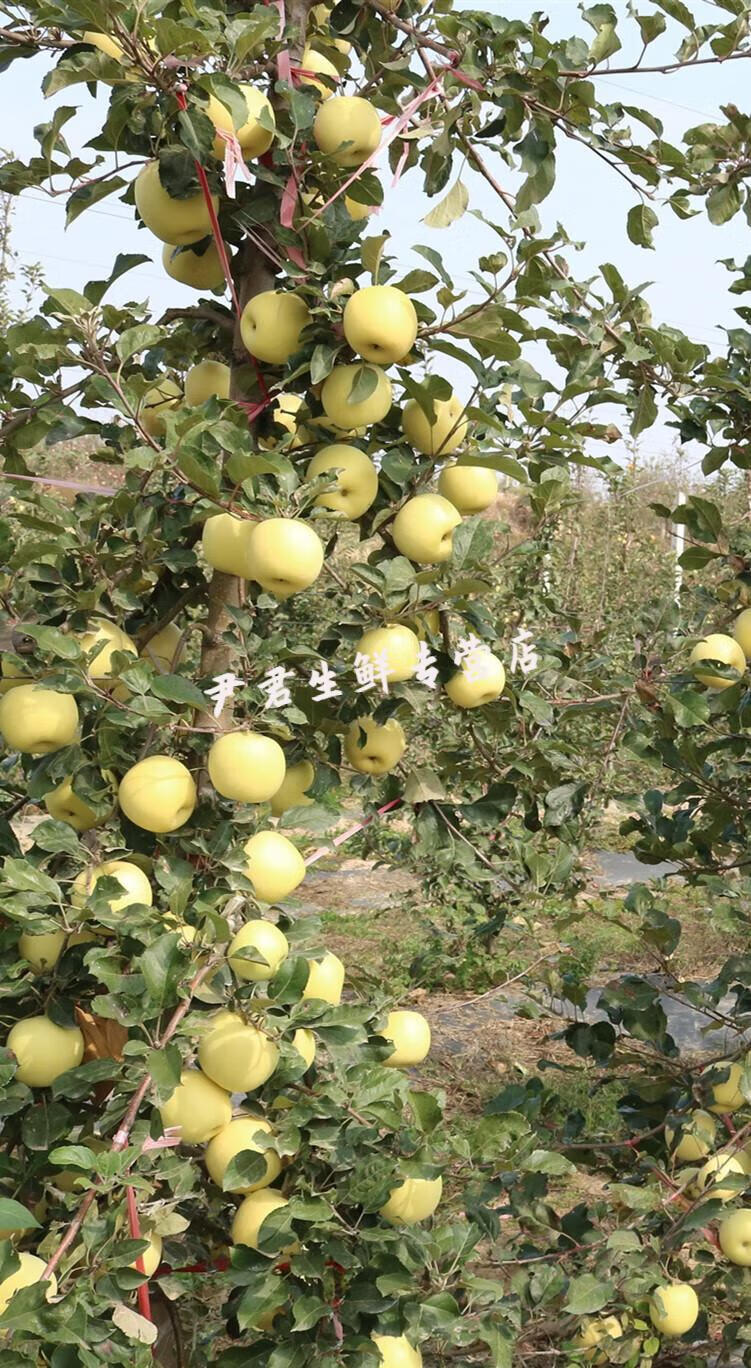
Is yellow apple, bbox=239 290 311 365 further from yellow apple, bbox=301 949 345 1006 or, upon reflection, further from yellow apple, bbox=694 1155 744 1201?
yellow apple, bbox=694 1155 744 1201

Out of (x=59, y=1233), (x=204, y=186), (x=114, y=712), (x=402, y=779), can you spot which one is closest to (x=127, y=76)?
(x=204, y=186)

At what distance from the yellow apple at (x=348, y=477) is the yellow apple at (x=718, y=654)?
1.98ft

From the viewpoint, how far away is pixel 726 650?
5.63 feet

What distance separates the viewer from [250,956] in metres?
1.12

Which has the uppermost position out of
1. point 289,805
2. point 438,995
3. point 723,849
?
point 289,805

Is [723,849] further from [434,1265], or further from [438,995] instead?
[438,995]

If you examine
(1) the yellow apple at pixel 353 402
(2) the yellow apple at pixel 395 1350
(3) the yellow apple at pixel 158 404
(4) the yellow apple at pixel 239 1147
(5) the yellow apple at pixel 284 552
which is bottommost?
(2) the yellow apple at pixel 395 1350

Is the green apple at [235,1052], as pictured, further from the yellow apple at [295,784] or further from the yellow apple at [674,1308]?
the yellow apple at [674,1308]

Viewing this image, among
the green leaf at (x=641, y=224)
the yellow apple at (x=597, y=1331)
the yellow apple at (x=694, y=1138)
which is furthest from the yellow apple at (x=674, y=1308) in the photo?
the green leaf at (x=641, y=224)

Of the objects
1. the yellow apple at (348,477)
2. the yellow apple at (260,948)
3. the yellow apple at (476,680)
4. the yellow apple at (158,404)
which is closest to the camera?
the yellow apple at (260,948)

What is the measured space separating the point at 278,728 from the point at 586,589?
7.66 m

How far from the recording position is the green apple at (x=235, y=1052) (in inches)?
46.1

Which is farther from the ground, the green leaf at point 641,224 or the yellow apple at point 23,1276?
the green leaf at point 641,224

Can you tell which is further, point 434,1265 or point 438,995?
point 438,995
